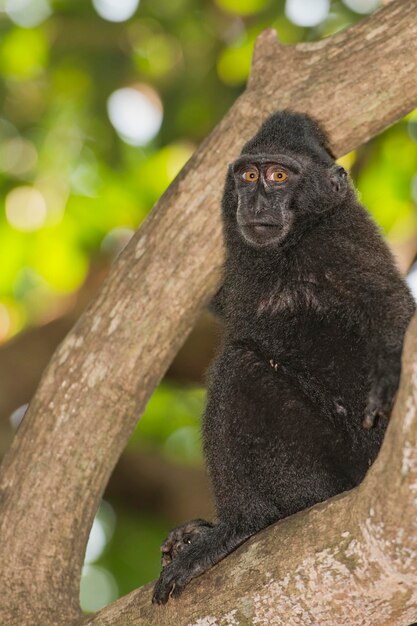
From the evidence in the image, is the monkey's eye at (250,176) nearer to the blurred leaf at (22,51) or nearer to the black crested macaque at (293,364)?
the black crested macaque at (293,364)

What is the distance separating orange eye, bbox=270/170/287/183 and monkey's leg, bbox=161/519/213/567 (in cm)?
194

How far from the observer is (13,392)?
8.91 metres

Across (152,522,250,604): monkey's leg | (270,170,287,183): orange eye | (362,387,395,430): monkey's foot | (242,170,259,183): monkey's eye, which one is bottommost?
(362,387,395,430): monkey's foot

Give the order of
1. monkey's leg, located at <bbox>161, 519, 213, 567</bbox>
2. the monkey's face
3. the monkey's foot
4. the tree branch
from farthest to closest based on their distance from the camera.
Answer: the monkey's face, monkey's leg, located at <bbox>161, 519, 213, 567</bbox>, the monkey's foot, the tree branch

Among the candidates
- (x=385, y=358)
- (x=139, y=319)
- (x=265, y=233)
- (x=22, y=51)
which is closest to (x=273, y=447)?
(x=385, y=358)

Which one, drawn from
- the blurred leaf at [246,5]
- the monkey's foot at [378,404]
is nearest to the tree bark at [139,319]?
the monkey's foot at [378,404]

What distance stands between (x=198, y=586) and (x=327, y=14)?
19.9ft

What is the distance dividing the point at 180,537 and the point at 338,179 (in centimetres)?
216

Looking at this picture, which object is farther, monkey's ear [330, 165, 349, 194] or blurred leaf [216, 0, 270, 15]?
blurred leaf [216, 0, 270, 15]

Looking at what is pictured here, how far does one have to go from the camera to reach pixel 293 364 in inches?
210

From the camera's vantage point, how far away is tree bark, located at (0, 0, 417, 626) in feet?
19.4

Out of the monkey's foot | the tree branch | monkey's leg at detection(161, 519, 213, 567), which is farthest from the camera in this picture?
monkey's leg at detection(161, 519, 213, 567)

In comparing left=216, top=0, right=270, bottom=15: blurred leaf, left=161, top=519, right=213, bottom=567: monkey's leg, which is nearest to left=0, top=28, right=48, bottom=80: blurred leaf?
left=216, top=0, right=270, bottom=15: blurred leaf

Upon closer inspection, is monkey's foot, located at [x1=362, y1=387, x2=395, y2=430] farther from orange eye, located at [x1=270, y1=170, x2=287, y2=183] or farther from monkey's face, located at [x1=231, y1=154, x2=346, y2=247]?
orange eye, located at [x1=270, y1=170, x2=287, y2=183]
